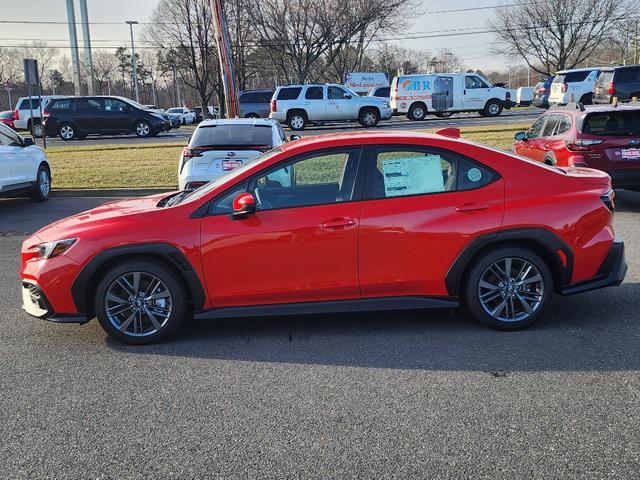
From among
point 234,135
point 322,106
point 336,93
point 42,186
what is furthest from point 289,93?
point 234,135

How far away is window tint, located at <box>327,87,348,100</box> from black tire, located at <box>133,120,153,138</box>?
26.6 feet

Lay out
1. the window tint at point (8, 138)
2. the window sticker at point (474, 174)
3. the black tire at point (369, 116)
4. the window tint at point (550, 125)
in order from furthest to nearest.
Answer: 1. the black tire at point (369, 116)
2. the window tint at point (8, 138)
3. the window tint at point (550, 125)
4. the window sticker at point (474, 174)

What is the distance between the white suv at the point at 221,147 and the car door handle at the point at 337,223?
409cm

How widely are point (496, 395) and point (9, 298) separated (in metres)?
4.73

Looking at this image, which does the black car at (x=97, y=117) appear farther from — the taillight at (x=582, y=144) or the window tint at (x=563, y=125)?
the taillight at (x=582, y=144)

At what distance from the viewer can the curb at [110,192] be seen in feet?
40.6

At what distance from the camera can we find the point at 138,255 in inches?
180

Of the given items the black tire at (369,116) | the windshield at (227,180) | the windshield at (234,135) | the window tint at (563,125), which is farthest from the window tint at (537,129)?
the black tire at (369,116)

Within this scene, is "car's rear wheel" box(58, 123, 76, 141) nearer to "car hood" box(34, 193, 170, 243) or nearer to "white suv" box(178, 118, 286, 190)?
"white suv" box(178, 118, 286, 190)

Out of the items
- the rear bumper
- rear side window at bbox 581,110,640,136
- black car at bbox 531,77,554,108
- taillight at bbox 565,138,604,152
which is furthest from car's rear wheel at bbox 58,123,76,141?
the rear bumper

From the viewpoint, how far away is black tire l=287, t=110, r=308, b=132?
26.9m

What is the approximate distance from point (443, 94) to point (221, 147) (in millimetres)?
22259

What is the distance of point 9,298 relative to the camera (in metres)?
5.95

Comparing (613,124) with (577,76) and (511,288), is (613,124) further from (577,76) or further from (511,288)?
(577,76)
